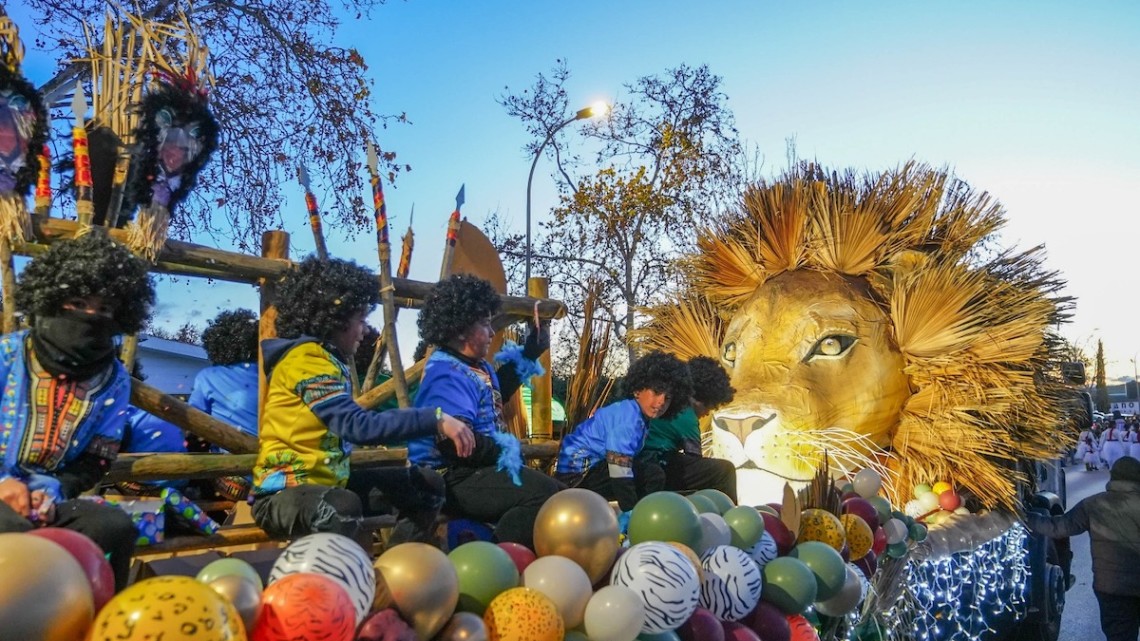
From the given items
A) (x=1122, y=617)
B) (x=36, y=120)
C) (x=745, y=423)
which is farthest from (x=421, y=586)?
(x=1122, y=617)

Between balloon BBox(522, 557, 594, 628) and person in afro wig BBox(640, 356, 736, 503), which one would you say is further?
person in afro wig BBox(640, 356, 736, 503)

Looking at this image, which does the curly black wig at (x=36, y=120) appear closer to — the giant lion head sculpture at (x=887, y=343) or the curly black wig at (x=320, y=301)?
the curly black wig at (x=320, y=301)

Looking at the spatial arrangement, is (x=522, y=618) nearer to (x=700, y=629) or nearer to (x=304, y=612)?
(x=304, y=612)

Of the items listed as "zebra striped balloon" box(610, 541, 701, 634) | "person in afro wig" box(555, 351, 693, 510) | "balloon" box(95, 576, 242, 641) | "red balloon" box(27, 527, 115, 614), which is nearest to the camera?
"balloon" box(95, 576, 242, 641)

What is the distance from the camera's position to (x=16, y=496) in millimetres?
2080

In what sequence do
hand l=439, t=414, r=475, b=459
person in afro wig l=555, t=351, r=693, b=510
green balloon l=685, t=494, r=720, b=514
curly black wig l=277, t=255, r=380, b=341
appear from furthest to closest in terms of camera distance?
person in afro wig l=555, t=351, r=693, b=510 < green balloon l=685, t=494, r=720, b=514 < curly black wig l=277, t=255, r=380, b=341 < hand l=439, t=414, r=475, b=459

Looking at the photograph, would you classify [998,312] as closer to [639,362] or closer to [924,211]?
[924,211]

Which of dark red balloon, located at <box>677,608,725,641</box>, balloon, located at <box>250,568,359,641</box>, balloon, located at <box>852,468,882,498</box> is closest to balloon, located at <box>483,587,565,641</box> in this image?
balloon, located at <box>250,568,359,641</box>

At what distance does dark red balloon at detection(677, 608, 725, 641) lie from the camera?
2832mm

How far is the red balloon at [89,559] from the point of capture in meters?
1.65

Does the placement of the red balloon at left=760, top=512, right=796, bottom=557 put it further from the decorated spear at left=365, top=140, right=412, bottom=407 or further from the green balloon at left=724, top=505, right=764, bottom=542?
the decorated spear at left=365, top=140, right=412, bottom=407

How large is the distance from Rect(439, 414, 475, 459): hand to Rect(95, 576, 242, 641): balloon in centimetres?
126

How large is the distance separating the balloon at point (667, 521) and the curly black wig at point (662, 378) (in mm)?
1471

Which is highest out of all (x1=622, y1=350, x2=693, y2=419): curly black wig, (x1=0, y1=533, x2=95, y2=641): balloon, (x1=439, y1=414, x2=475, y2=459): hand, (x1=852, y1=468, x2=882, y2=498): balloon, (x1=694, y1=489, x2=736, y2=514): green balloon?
(x1=622, y1=350, x2=693, y2=419): curly black wig
